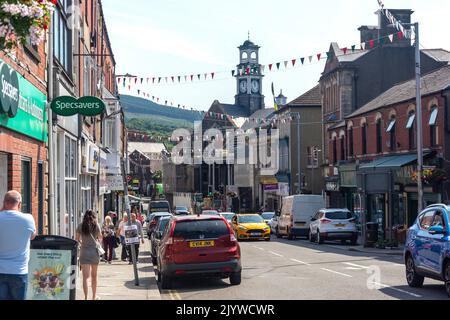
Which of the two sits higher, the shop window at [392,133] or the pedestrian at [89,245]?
the shop window at [392,133]

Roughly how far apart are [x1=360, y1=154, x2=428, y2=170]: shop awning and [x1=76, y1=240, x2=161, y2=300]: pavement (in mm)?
15638

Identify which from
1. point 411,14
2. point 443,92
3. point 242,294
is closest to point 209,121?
point 411,14

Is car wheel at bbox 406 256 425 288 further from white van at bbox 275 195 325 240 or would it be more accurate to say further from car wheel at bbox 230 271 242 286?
white van at bbox 275 195 325 240

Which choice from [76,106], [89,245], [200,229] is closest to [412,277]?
[200,229]

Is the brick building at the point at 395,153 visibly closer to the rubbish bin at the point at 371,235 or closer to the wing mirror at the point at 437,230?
the rubbish bin at the point at 371,235

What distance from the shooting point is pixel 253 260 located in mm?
24000

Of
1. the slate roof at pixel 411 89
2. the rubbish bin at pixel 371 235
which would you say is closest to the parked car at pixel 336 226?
the rubbish bin at pixel 371 235

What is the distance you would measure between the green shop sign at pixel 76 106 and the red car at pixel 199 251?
11.7ft

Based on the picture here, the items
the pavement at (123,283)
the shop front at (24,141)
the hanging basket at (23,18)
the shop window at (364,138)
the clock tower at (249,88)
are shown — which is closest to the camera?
the hanging basket at (23,18)

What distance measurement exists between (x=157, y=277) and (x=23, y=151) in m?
7.37

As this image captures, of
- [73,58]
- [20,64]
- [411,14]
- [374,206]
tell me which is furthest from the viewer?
[411,14]

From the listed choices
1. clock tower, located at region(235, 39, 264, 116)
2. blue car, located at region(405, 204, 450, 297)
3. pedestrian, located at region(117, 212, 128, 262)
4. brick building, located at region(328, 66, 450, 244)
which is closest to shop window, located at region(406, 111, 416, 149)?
brick building, located at region(328, 66, 450, 244)

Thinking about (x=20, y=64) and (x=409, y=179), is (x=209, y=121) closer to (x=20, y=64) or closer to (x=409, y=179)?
(x=409, y=179)

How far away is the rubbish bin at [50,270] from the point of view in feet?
35.8
